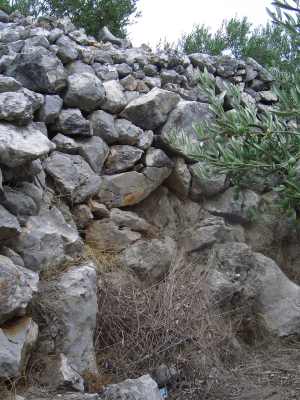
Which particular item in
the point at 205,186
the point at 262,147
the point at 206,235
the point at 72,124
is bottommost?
the point at 206,235

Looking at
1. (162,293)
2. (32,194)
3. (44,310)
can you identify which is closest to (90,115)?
(32,194)

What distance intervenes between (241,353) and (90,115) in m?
3.07

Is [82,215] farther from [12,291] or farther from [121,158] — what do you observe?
[12,291]

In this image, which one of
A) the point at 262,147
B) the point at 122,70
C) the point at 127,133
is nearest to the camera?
the point at 262,147

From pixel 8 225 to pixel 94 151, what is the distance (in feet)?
6.62

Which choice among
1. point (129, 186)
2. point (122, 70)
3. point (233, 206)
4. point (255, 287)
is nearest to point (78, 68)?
point (122, 70)

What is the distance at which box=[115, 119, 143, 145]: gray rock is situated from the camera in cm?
679

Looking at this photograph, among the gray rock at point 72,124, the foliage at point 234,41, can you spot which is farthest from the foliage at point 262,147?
the foliage at point 234,41

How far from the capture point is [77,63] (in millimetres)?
7266

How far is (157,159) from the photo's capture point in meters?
6.83

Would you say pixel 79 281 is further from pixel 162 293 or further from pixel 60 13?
pixel 60 13

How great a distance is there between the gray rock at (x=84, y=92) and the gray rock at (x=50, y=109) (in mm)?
210

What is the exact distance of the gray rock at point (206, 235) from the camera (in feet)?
22.1

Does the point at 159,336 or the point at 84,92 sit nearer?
the point at 159,336
